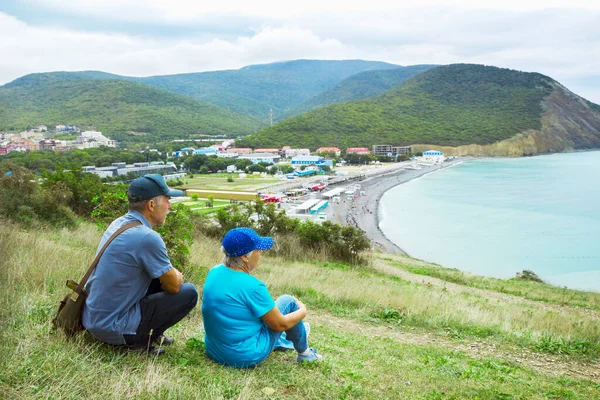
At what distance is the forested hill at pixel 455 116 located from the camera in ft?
303

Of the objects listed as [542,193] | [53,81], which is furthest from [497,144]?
[53,81]

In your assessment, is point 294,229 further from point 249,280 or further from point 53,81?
point 53,81

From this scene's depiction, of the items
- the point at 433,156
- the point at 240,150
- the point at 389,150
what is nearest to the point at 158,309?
the point at 240,150

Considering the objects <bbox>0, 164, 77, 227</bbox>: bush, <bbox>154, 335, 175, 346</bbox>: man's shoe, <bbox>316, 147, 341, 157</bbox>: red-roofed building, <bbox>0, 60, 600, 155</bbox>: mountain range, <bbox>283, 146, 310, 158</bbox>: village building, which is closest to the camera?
<bbox>154, 335, 175, 346</bbox>: man's shoe

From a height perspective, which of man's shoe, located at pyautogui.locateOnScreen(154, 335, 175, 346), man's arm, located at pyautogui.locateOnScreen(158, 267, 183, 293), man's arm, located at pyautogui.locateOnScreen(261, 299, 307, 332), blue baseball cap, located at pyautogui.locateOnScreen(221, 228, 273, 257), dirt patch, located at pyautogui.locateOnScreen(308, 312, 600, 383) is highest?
blue baseball cap, located at pyautogui.locateOnScreen(221, 228, 273, 257)

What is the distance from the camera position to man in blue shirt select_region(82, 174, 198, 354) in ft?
7.92

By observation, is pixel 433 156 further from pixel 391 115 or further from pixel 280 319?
pixel 280 319

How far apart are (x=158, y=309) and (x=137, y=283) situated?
0.26 meters

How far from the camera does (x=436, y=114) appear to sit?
11131cm

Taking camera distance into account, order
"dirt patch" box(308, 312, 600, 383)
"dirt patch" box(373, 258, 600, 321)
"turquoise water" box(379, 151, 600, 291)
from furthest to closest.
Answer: "turquoise water" box(379, 151, 600, 291) → "dirt patch" box(373, 258, 600, 321) → "dirt patch" box(308, 312, 600, 383)

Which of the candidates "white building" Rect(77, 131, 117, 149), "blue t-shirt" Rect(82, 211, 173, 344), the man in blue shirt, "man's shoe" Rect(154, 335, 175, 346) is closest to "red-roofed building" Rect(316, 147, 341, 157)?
"white building" Rect(77, 131, 117, 149)

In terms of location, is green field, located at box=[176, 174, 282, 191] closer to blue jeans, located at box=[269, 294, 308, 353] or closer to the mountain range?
the mountain range

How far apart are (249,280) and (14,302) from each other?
1.90 metres

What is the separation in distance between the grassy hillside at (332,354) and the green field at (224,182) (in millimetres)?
37971
